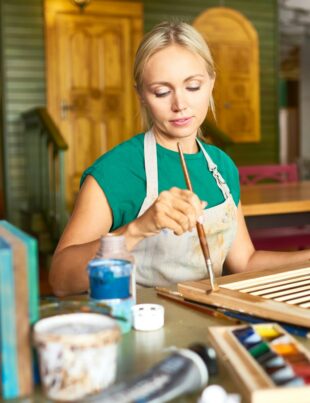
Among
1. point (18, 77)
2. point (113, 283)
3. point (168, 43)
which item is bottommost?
point (113, 283)

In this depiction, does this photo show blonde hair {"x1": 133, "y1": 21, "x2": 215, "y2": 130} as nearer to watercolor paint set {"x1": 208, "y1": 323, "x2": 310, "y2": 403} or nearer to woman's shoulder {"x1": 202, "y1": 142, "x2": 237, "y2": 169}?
woman's shoulder {"x1": 202, "y1": 142, "x2": 237, "y2": 169}

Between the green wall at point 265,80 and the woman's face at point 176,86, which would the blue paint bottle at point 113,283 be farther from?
the green wall at point 265,80

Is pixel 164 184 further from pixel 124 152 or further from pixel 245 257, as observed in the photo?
pixel 245 257

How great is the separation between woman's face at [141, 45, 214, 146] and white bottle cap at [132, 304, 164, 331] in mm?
690

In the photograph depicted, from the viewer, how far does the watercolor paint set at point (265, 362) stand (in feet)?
2.58

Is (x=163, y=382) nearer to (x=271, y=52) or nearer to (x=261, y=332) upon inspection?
(x=261, y=332)

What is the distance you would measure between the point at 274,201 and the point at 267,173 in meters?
1.52

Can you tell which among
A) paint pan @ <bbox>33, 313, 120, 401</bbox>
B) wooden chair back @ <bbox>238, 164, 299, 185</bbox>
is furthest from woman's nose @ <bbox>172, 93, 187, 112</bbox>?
wooden chair back @ <bbox>238, 164, 299, 185</bbox>

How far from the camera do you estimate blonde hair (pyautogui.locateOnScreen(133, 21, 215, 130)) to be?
172cm

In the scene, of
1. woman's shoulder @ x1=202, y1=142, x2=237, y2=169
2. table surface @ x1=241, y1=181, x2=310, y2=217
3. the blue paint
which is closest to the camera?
the blue paint

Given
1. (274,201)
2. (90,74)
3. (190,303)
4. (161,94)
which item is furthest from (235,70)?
(190,303)

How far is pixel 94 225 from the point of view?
168cm

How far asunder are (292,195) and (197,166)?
159cm

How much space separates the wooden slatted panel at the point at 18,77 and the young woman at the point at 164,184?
17.9ft
